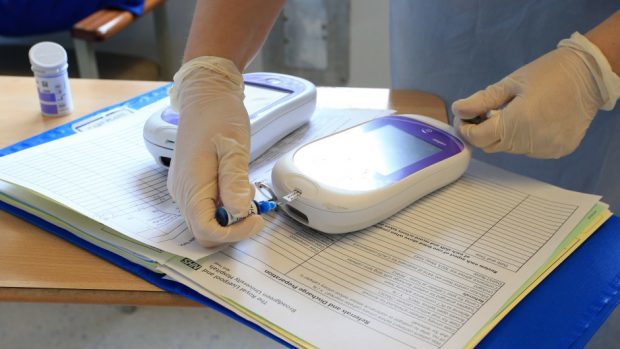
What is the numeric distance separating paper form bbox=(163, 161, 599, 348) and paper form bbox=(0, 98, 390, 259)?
0.05m

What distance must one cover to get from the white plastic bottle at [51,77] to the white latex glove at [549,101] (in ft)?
1.89

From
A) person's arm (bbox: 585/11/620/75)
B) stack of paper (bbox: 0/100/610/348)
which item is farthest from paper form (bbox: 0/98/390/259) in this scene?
person's arm (bbox: 585/11/620/75)

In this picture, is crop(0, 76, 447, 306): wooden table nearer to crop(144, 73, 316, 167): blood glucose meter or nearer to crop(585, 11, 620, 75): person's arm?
crop(144, 73, 316, 167): blood glucose meter

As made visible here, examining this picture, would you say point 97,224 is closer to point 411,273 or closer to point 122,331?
point 411,273

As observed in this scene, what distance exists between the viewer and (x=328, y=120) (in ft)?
2.86

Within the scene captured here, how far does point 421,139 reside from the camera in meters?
0.73

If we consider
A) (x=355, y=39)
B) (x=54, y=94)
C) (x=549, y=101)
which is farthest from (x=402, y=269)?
(x=355, y=39)

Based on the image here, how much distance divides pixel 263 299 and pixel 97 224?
0.67ft

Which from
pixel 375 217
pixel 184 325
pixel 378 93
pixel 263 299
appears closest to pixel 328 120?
pixel 378 93

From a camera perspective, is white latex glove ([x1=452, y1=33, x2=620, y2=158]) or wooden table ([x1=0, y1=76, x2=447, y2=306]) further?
white latex glove ([x1=452, y1=33, x2=620, y2=158])

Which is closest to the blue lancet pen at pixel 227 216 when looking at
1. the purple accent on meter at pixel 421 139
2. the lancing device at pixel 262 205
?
the lancing device at pixel 262 205

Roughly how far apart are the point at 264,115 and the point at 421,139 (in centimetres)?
20

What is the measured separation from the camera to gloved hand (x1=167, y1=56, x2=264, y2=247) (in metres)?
0.56

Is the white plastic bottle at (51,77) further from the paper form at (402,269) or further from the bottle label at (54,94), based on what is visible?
the paper form at (402,269)
